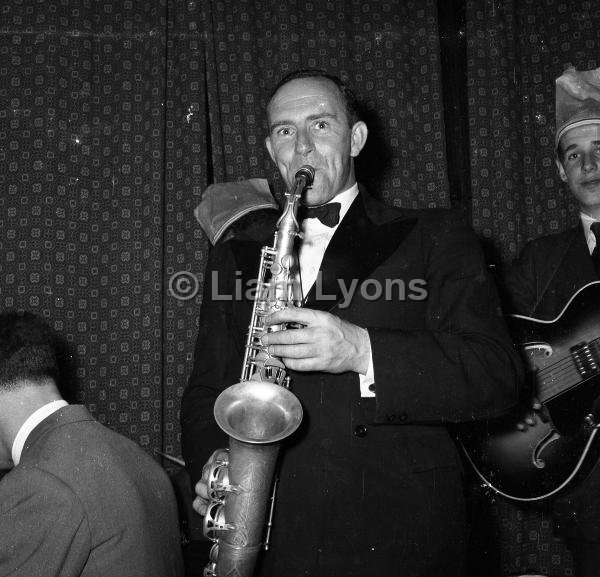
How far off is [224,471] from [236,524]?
0.12m

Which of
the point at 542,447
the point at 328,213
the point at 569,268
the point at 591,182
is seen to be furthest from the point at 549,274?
the point at 328,213

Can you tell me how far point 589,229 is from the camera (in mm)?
2760

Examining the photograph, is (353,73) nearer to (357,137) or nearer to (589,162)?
(589,162)

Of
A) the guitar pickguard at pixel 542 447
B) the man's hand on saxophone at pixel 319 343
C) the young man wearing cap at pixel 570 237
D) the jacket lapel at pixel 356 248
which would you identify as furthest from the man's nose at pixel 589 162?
the man's hand on saxophone at pixel 319 343

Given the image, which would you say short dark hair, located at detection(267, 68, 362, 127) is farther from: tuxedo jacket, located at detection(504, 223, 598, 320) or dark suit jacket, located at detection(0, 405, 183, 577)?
tuxedo jacket, located at detection(504, 223, 598, 320)

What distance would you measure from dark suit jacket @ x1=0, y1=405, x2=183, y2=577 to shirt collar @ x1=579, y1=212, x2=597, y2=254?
201 cm

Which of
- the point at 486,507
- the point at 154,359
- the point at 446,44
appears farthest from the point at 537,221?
the point at 154,359

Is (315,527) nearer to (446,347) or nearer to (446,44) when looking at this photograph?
(446,347)

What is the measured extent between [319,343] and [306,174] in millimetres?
592

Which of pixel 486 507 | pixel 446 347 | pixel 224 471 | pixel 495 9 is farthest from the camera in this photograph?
pixel 495 9

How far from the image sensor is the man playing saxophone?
140 cm

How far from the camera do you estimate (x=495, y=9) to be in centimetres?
361

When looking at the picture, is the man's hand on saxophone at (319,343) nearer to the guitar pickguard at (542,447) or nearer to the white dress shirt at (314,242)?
the white dress shirt at (314,242)

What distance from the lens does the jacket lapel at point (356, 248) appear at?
64.4 inches
